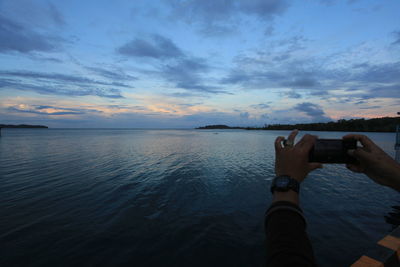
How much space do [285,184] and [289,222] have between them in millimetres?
310

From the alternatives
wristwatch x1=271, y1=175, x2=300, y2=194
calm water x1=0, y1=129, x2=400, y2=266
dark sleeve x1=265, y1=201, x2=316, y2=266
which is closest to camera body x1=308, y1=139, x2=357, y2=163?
wristwatch x1=271, y1=175, x2=300, y2=194

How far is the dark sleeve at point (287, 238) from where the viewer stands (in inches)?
54.1

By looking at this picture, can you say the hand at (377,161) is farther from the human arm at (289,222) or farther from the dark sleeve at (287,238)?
the dark sleeve at (287,238)

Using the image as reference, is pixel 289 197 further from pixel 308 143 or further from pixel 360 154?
pixel 360 154

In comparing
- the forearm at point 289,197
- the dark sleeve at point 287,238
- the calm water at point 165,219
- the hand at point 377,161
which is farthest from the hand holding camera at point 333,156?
the calm water at point 165,219

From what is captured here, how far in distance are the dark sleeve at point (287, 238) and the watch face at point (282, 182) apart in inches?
5.6

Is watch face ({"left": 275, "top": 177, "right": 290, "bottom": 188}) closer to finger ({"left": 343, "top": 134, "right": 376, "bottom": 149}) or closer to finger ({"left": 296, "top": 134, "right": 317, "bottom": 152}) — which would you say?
finger ({"left": 296, "top": 134, "right": 317, "bottom": 152})

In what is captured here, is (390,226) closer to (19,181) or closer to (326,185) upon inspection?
(326,185)

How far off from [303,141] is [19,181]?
21.4 m

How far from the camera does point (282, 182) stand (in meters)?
1.72

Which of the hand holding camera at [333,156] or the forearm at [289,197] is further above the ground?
the hand holding camera at [333,156]

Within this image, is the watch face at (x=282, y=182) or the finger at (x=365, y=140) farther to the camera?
the finger at (x=365, y=140)

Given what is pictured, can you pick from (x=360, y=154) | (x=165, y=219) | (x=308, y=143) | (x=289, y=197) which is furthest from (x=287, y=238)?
(x=165, y=219)

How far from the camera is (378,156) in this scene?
188cm
